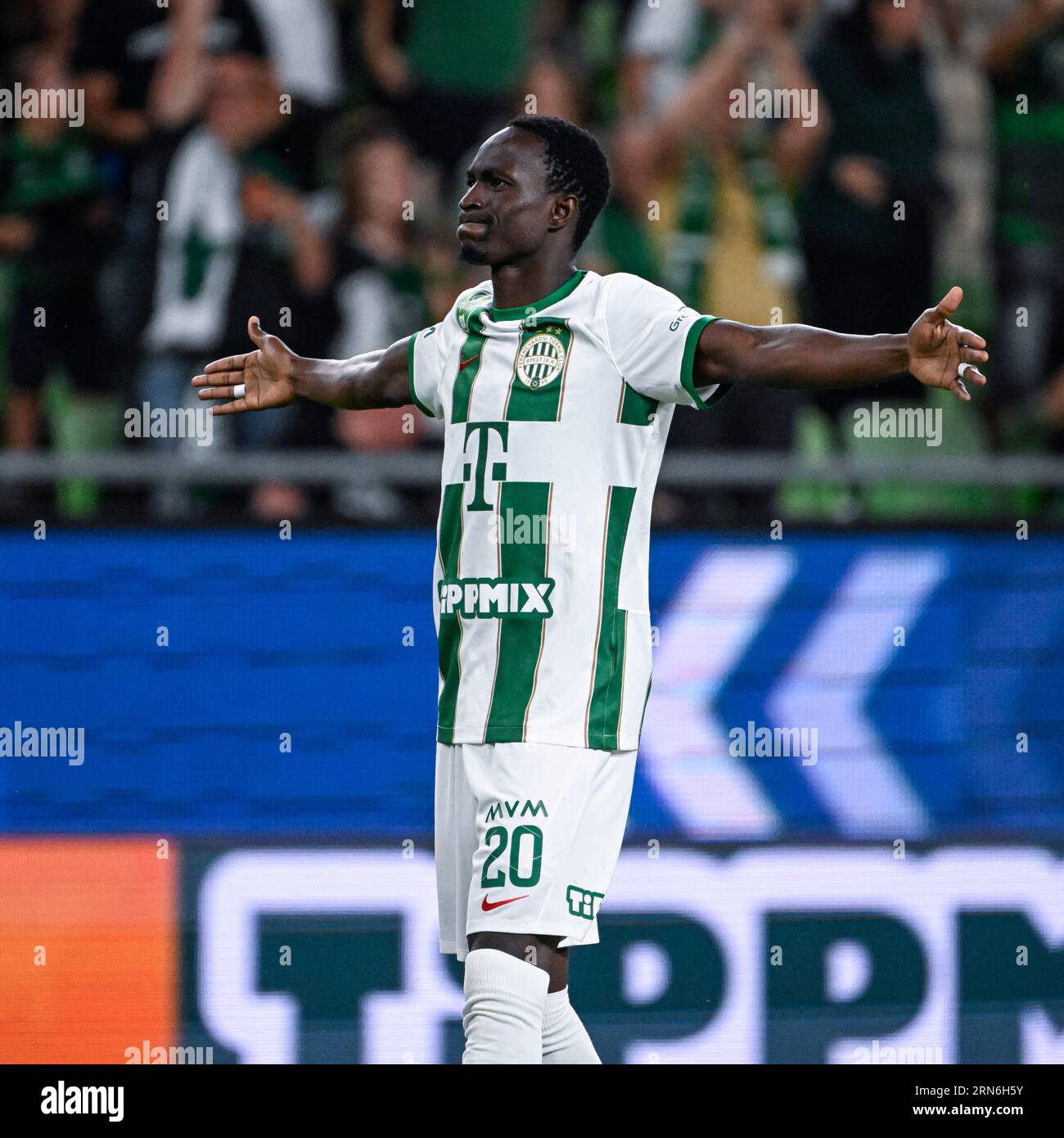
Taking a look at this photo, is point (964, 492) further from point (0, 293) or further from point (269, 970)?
point (0, 293)

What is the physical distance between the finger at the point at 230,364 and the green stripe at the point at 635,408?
90 cm

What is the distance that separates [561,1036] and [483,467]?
3.56 feet

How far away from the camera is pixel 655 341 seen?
3.56 metres

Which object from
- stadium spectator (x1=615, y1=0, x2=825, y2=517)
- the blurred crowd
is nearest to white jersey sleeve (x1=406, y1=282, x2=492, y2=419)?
the blurred crowd

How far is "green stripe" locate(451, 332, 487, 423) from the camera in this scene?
3686 millimetres

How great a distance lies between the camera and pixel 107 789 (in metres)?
5.23

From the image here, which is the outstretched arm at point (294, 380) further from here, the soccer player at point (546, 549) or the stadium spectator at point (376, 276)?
the stadium spectator at point (376, 276)

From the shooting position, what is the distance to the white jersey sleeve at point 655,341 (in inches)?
139

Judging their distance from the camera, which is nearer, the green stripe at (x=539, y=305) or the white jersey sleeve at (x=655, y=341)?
the white jersey sleeve at (x=655, y=341)

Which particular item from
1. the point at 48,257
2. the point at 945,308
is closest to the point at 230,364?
the point at 945,308

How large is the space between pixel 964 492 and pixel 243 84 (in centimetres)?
264

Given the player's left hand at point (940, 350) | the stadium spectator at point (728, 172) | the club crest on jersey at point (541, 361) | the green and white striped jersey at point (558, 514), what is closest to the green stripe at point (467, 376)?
the green and white striped jersey at point (558, 514)

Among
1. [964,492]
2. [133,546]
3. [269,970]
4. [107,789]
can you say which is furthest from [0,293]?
[964,492]

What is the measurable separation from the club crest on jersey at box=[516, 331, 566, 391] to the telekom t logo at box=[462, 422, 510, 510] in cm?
10
